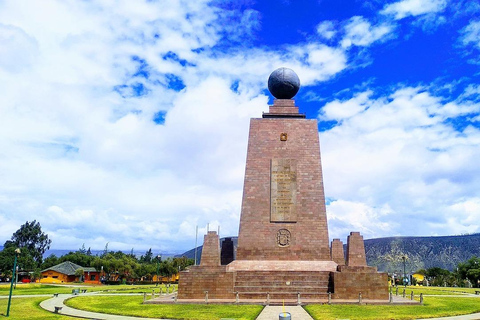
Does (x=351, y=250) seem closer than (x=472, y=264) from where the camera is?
Yes

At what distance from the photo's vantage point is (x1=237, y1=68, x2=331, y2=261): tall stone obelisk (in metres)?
23.3

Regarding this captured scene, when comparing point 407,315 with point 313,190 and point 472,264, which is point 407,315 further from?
point 472,264

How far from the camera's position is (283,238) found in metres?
23.4

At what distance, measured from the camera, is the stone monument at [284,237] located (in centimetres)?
2041

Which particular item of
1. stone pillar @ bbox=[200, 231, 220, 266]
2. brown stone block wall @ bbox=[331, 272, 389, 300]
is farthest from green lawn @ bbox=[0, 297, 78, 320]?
brown stone block wall @ bbox=[331, 272, 389, 300]

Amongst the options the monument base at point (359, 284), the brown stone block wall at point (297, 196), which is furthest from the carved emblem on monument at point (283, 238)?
the monument base at point (359, 284)

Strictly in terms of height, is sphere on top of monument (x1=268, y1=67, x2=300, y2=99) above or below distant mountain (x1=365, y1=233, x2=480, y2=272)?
above

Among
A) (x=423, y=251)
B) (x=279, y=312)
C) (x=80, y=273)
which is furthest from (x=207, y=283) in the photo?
(x=423, y=251)

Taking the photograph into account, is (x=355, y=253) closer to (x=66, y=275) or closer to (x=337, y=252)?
(x=337, y=252)

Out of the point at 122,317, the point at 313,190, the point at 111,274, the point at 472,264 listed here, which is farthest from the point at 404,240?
the point at 122,317

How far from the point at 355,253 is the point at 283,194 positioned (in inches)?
213

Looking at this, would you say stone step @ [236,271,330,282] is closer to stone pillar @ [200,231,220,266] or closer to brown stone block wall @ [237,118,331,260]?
stone pillar @ [200,231,220,266]

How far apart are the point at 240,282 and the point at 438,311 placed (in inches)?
368

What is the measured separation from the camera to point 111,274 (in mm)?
51750
